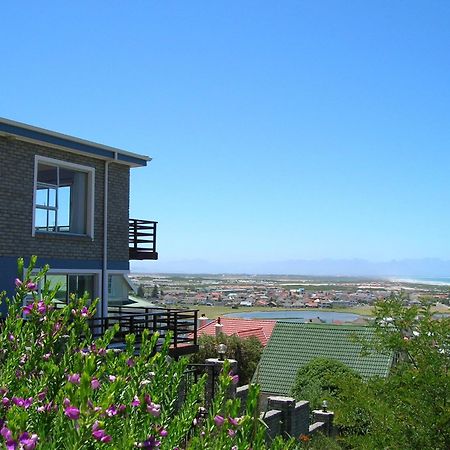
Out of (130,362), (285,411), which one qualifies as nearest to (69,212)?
(285,411)

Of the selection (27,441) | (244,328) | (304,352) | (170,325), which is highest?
(27,441)

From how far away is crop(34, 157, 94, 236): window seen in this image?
660 inches

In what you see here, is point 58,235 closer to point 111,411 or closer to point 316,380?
point 316,380

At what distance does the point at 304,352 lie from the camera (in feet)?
82.7

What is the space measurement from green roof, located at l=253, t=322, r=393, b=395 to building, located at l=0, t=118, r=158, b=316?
22.8ft

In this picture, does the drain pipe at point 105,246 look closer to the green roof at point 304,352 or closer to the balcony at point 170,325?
the balcony at point 170,325

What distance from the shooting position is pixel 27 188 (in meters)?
16.2

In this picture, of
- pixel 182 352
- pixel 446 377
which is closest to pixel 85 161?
pixel 182 352

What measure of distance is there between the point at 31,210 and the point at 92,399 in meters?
13.4

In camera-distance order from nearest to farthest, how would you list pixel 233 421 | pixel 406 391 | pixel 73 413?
pixel 73 413
pixel 233 421
pixel 406 391

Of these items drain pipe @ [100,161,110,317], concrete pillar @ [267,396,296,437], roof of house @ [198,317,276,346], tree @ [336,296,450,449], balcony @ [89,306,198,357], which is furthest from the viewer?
roof of house @ [198,317,276,346]

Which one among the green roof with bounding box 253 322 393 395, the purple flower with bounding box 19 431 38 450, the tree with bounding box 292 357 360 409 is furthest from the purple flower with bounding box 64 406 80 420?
the green roof with bounding box 253 322 393 395

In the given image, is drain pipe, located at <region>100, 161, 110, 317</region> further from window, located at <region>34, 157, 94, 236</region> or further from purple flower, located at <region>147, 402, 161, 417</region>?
purple flower, located at <region>147, 402, 161, 417</region>

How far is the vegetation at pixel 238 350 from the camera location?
32469 millimetres
